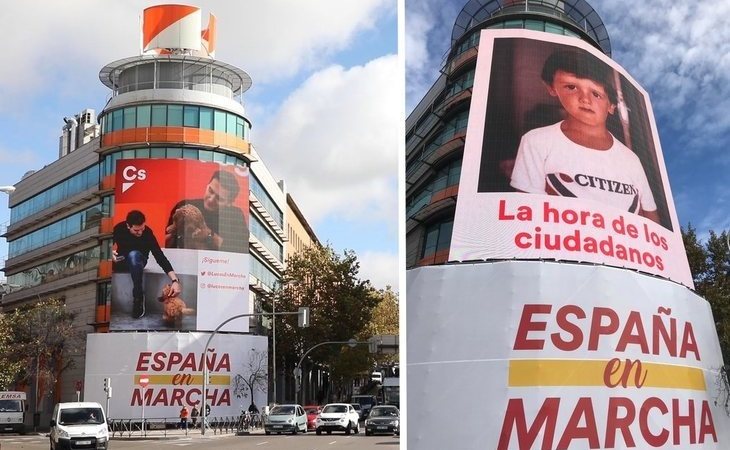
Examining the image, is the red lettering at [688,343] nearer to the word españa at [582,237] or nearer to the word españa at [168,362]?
the word españa at [582,237]

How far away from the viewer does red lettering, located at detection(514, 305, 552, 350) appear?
1175cm

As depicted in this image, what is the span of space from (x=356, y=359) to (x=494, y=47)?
140 feet

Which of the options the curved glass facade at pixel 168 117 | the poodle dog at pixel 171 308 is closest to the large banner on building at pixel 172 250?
the poodle dog at pixel 171 308

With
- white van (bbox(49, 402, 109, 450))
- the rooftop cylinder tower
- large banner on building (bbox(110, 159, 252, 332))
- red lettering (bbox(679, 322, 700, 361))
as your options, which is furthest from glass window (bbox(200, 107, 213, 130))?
red lettering (bbox(679, 322, 700, 361))

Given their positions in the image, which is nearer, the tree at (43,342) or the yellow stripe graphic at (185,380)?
the yellow stripe graphic at (185,380)

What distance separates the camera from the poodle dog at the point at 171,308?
4759cm

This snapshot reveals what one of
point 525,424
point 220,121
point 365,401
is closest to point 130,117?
point 220,121

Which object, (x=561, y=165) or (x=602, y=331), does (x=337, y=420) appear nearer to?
(x=602, y=331)

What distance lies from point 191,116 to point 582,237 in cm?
4285

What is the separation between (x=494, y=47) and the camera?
41.8 feet

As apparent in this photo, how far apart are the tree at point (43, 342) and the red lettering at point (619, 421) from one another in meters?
43.6

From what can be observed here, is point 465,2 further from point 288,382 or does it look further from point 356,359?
point 288,382

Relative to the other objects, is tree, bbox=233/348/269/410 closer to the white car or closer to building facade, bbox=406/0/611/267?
the white car

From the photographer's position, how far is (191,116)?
2083 inches
